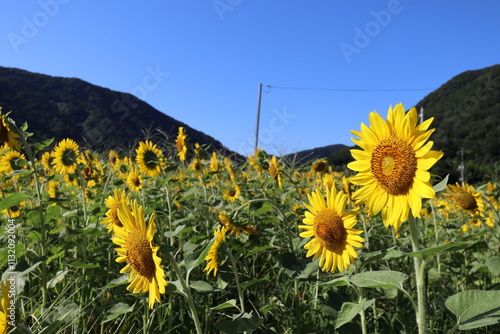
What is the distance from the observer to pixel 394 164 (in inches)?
50.0

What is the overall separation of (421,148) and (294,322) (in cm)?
114

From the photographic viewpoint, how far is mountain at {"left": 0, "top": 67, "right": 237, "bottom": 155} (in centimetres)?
2844

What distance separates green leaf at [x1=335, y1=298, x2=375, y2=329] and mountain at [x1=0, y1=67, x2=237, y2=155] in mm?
21480

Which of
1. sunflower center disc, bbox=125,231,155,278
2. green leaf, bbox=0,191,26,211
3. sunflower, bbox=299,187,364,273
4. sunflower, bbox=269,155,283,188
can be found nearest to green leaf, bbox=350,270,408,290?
sunflower, bbox=299,187,364,273

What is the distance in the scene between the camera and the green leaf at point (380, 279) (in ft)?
3.50

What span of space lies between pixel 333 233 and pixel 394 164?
0.55m

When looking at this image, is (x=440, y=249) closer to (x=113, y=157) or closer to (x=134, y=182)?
(x=134, y=182)

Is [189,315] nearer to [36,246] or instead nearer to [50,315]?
[50,315]

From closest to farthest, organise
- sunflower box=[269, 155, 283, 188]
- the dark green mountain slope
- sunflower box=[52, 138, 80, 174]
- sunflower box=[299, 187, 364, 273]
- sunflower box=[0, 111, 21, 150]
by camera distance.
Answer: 1. sunflower box=[299, 187, 364, 273]
2. sunflower box=[0, 111, 21, 150]
3. sunflower box=[269, 155, 283, 188]
4. sunflower box=[52, 138, 80, 174]
5. the dark green mountain slope

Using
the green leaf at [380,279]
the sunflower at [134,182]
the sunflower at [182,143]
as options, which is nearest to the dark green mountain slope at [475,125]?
the sunflower at [182,143]

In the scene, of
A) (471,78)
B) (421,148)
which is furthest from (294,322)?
(471,78)

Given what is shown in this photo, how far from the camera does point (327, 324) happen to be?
183 cm

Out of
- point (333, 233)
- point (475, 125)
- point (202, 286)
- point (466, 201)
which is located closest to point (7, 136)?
point (202, 286)

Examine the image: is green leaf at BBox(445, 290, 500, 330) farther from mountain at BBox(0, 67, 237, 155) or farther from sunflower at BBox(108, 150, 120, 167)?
mountain at BBox(0, 67, 237, 155)
